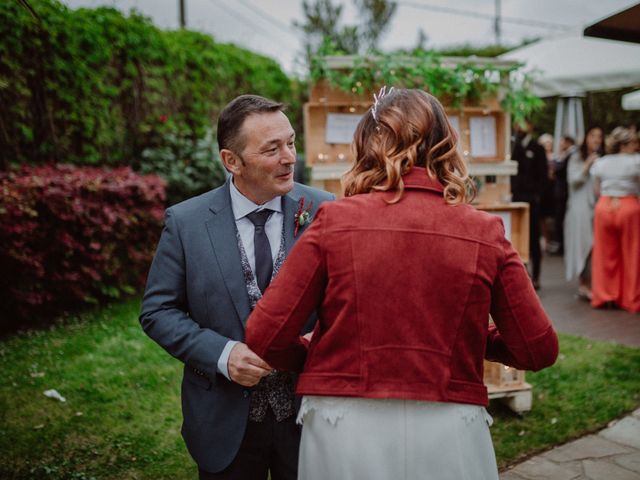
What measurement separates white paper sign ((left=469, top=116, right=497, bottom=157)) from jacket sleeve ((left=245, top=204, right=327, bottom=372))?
316cm

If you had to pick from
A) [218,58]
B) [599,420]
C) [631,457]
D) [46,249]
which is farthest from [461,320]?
[218,58]

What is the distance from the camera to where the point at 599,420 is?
427cm

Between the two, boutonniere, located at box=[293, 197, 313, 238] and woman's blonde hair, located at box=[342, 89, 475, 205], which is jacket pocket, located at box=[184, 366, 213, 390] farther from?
woman's blonde hair, located at box=[342, 89, 475, 205]

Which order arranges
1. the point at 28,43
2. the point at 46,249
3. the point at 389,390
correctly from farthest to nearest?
1. the point at 28,43
2. the point at 46,249
3. the point at 389,390

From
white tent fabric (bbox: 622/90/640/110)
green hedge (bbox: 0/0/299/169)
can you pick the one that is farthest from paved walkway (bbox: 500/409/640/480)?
white tent fabric (bbox: 622/90/640/110)

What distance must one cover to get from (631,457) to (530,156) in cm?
539

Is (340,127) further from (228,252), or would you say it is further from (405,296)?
(405,296)

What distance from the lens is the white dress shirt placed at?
226 cm

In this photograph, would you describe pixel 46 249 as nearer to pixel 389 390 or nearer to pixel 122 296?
pixel 122 296

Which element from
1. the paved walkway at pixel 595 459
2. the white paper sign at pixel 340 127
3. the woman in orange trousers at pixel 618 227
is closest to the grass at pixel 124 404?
the paved walkway at pixel 595 459

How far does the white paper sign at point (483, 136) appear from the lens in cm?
452

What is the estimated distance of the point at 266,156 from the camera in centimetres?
221

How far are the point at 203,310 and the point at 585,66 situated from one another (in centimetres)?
838

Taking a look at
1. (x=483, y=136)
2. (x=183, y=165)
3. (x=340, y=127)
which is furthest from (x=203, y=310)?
(x=183, y=165)
